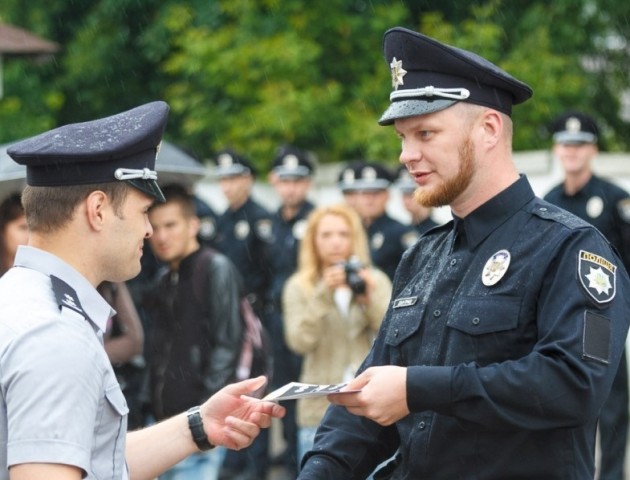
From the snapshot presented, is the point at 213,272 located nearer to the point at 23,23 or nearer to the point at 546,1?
the point at 546,1

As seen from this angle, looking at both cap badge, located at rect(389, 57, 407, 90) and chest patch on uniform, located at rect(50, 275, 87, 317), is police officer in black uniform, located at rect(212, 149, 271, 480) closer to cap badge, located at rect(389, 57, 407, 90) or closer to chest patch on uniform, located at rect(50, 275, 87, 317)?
cap badge, located at rect(389, 57, 407, 90)

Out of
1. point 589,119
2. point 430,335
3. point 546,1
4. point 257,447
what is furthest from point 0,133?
point 430,335

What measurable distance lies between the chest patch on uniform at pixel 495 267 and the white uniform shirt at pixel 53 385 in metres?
1.04

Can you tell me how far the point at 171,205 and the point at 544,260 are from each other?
426 cm

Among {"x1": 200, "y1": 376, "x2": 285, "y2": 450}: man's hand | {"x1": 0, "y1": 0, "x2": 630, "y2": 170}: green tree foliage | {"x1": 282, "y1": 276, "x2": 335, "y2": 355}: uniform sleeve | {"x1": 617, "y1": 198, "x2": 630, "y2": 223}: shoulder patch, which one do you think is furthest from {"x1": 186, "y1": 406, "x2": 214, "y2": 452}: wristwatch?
{"x1": 0, "y1": 0, "x2": 630, "y2": 170}: green tree foliage

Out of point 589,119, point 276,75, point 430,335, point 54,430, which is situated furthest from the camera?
point 276,75

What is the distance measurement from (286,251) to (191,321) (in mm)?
3565

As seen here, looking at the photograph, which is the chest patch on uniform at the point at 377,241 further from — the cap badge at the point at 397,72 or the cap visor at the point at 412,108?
the cap visor at the point at 412,108

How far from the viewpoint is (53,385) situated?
309cm

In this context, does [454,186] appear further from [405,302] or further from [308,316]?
[308,316]

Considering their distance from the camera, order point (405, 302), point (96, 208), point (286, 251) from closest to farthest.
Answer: point (96, 208), point (405, 302), point (286, 251)

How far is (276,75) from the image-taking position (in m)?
16.2

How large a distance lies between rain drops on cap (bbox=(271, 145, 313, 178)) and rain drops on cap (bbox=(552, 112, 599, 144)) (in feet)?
8.99

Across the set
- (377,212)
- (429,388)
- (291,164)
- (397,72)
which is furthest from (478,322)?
(291,164)
